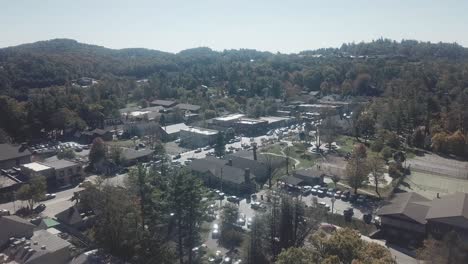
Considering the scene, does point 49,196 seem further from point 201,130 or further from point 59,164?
point 201,130

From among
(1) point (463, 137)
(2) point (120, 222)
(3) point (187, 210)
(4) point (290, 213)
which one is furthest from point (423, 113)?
(2) point (120, 222)

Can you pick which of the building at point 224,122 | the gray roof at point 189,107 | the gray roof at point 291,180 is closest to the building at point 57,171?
the gray roof at point 291,180

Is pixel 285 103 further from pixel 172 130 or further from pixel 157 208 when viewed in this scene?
pixel 157 208

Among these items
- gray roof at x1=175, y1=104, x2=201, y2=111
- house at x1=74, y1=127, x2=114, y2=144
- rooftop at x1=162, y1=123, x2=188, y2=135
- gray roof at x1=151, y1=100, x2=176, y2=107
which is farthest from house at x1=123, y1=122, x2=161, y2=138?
gray roof at x1=151, y1=100, x2=176, y2=107

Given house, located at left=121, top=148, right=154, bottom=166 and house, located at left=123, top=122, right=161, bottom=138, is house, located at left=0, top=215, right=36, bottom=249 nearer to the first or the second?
house, located at left=121, top=148, right=154, bottom=166

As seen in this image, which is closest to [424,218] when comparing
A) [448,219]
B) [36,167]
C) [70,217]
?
[448,219]
